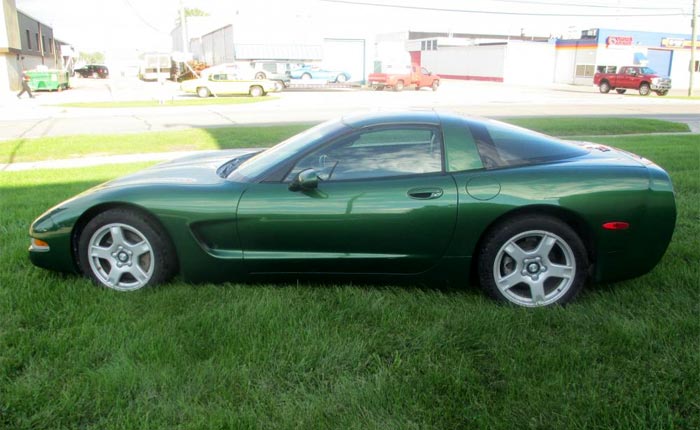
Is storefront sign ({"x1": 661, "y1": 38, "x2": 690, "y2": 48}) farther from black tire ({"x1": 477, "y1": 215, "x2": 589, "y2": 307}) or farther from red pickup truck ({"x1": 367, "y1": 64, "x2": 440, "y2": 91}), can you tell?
black tire ({"x1": 477, "y1": 215, "x2": 589, "y2": 307})

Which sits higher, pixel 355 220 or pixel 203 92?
pixel 203 92

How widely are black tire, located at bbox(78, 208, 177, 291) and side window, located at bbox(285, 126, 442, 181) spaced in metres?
0.96

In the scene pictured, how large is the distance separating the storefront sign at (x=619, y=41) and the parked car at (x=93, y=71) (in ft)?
167

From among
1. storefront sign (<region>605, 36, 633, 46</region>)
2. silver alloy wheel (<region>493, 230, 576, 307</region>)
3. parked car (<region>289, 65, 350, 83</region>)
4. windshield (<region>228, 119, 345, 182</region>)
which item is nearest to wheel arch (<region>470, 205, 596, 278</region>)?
silver alloy wheel (<region>493, 230, 576, 307</region>)

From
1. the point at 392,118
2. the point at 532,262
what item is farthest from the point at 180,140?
the point at 532,262

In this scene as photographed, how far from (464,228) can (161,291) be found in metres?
1.98

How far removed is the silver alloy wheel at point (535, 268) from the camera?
373 cm

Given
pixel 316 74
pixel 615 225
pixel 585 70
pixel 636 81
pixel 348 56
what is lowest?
pixel 615 225

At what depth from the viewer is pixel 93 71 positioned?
69.1 metres

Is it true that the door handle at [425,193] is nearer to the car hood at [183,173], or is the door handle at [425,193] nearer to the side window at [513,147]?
the side window at [513,147]

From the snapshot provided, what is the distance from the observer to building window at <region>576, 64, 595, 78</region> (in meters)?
51.2

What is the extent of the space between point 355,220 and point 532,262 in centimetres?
114

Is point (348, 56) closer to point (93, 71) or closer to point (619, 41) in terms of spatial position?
point (619, 41)

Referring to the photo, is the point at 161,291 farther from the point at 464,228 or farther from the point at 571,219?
the point at 571,219
